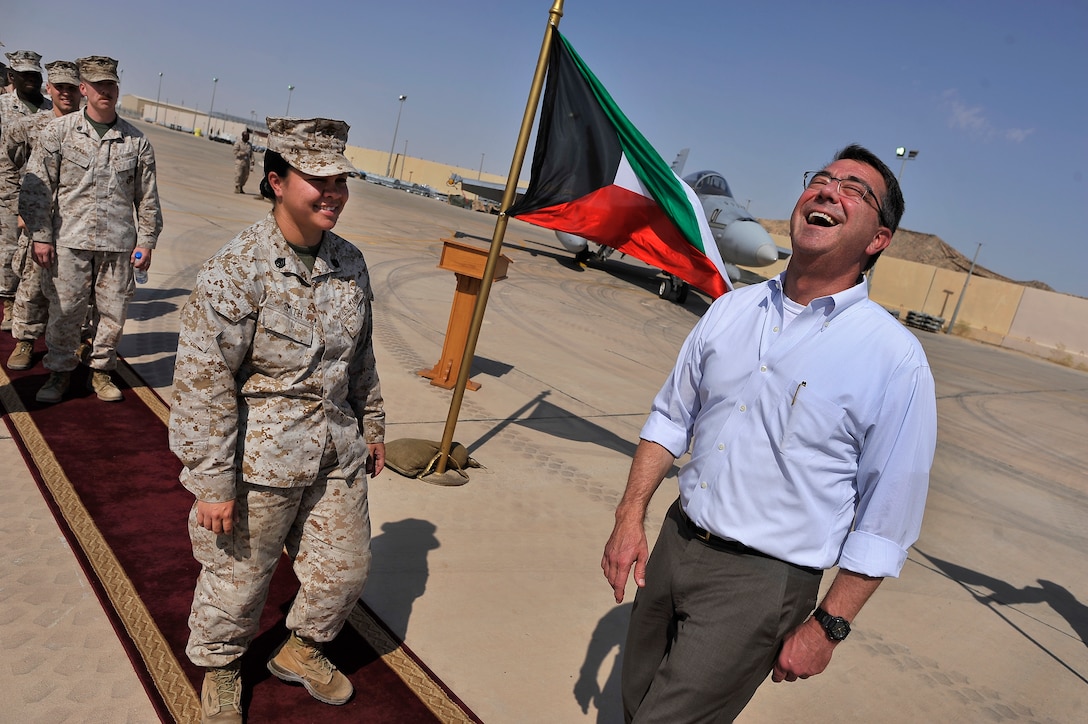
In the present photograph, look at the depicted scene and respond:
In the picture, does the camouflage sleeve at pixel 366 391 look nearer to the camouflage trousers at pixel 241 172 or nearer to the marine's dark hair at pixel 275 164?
the marine's dark hair at pixel 275 164

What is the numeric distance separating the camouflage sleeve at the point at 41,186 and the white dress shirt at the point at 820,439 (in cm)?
459

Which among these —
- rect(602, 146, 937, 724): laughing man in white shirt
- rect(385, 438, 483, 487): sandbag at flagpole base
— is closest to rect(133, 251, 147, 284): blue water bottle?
rect(385, 438, 483, 487): sandbag at flagpole base

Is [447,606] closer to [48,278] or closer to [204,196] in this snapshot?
[48,278]

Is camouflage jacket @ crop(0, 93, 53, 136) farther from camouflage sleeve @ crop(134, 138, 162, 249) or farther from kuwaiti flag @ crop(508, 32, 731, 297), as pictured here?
kuwaiti flag @ crop(508, 32, 731, 297)

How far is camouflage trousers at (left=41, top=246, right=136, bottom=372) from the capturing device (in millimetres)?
4664

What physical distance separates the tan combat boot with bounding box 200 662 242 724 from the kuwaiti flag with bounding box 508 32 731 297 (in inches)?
118

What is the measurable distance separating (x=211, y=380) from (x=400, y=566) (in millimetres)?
1801

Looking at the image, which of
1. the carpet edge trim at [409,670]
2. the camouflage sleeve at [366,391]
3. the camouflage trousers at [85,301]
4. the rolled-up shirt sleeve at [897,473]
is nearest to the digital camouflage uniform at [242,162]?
the camouflage trousers at [85,301]

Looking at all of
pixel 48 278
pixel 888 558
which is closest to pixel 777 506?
pixel 888 558

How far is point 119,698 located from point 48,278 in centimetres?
374

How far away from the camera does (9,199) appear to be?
6.07 metres

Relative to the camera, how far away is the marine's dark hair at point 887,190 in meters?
2.02

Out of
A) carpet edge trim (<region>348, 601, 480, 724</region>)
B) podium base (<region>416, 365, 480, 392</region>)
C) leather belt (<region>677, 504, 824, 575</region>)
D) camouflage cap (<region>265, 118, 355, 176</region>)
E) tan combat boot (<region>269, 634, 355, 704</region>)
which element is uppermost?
camouflage cap (<region>265, 118, 355, 176</region>)

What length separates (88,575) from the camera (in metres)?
3.04
